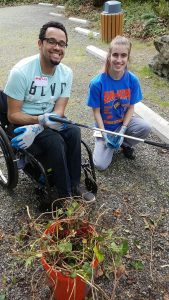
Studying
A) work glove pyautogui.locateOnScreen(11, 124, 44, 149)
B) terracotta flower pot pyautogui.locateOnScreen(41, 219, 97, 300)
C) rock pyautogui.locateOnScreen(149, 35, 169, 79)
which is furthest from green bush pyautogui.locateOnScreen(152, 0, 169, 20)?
terracotta flower pot pyautogui.locateOnScreen(41, 219, 97, 300)

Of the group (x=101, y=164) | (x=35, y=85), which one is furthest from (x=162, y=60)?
(x=35, y=85)

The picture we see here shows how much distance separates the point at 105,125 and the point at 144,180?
0.68 metres

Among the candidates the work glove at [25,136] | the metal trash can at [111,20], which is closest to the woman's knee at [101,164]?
the work glove at [25,136]

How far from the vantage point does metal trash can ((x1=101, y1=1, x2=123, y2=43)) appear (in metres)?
7.43

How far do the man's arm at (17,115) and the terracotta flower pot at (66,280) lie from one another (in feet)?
3.19

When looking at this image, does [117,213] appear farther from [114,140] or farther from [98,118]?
[98,118]

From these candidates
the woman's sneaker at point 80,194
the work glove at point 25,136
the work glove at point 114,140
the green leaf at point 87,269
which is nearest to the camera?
the green leaf at point 87,269

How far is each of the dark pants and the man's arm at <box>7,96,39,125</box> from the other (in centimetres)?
14

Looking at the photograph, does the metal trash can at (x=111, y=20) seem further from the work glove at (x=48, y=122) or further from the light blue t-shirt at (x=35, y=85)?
the work glove at (x=48, y=122)

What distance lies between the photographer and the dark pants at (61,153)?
2.62m

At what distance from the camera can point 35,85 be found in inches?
108

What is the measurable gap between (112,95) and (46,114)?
100cm

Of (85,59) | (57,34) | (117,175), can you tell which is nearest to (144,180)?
(117,175)

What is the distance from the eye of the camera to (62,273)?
184cm
